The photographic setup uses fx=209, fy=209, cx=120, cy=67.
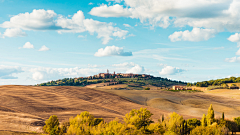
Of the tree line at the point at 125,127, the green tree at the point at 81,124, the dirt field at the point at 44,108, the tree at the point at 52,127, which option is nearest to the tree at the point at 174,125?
the tree line at the point at 125,127

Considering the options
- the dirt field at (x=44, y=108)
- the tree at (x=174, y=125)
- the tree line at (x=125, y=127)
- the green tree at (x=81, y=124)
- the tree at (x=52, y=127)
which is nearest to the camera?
the green tree at (x=81, y=124)

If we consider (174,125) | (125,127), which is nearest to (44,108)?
A: (125,127)

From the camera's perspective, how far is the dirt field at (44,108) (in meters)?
52.1

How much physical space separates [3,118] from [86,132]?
2565cm

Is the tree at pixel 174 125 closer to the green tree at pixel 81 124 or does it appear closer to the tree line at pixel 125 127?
the tree line at pixel 125 127

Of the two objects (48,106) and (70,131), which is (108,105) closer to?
(48,106)

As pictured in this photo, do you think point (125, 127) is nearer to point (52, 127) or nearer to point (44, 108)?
point (52, 127)

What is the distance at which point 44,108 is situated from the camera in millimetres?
72625

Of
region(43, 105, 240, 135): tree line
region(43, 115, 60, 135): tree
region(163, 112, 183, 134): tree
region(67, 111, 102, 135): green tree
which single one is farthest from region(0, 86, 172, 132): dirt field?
region(163, 112, 183, 134): tree

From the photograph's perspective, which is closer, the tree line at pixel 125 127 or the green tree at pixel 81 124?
the green tree at pixel 81 124

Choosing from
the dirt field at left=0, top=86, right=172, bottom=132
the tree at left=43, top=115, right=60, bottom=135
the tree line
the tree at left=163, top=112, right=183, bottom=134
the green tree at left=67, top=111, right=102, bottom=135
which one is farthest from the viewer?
the dirt field at left=0, top=86, right=172, bottom=132

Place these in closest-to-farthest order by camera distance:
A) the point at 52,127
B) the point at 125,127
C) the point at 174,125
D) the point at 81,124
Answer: the point at 125,127
the point at 81,124
the point at 52,127
the point at 174,125

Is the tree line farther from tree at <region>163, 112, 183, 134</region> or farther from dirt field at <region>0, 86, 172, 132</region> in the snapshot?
dirt field at <region>0, 86, 172, 132</region>

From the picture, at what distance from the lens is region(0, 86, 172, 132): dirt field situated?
5206 cm
